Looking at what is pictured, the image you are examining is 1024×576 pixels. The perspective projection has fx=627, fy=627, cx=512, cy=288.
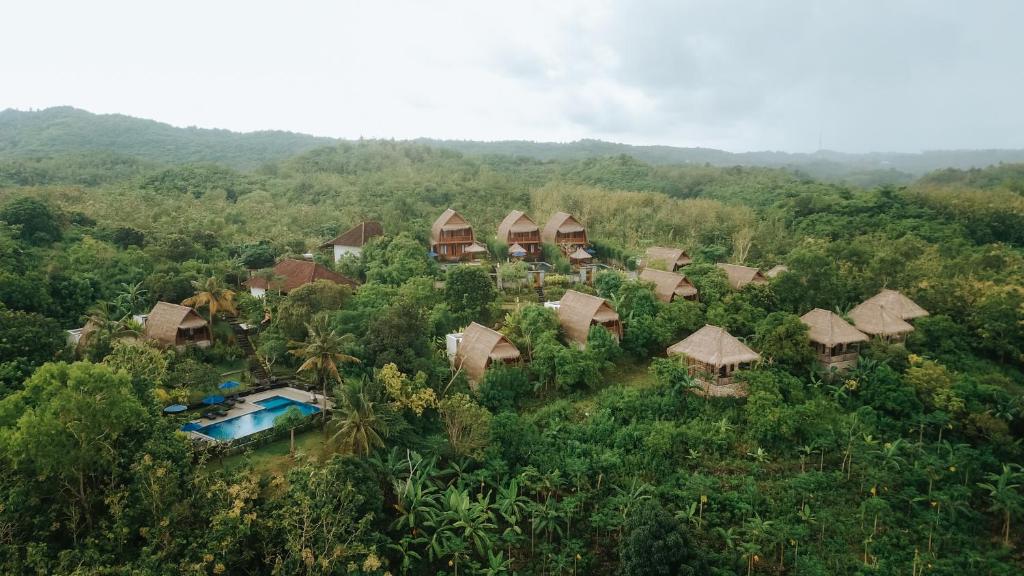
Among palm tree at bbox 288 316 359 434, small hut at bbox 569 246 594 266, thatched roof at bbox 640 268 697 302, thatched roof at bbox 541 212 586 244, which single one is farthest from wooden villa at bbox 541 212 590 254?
palm tree at bbox 288 316 359 434

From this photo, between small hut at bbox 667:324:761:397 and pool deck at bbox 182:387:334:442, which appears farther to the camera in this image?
small hut at bbox 667:324:761:397

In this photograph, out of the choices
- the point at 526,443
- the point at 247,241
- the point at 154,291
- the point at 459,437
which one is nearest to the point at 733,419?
the point at 526,443

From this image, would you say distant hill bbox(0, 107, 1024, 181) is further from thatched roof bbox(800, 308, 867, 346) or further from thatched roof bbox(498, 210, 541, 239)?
thatched roof bbox(800, 308, 867, 346)

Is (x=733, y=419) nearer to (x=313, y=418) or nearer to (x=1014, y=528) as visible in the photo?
(x=1014, y=528)

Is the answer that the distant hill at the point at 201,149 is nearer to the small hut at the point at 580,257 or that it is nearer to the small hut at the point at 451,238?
the small hut at the point at 580,257

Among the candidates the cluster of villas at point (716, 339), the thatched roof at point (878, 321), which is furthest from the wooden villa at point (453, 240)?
the thatched roof at point (878, 321)
